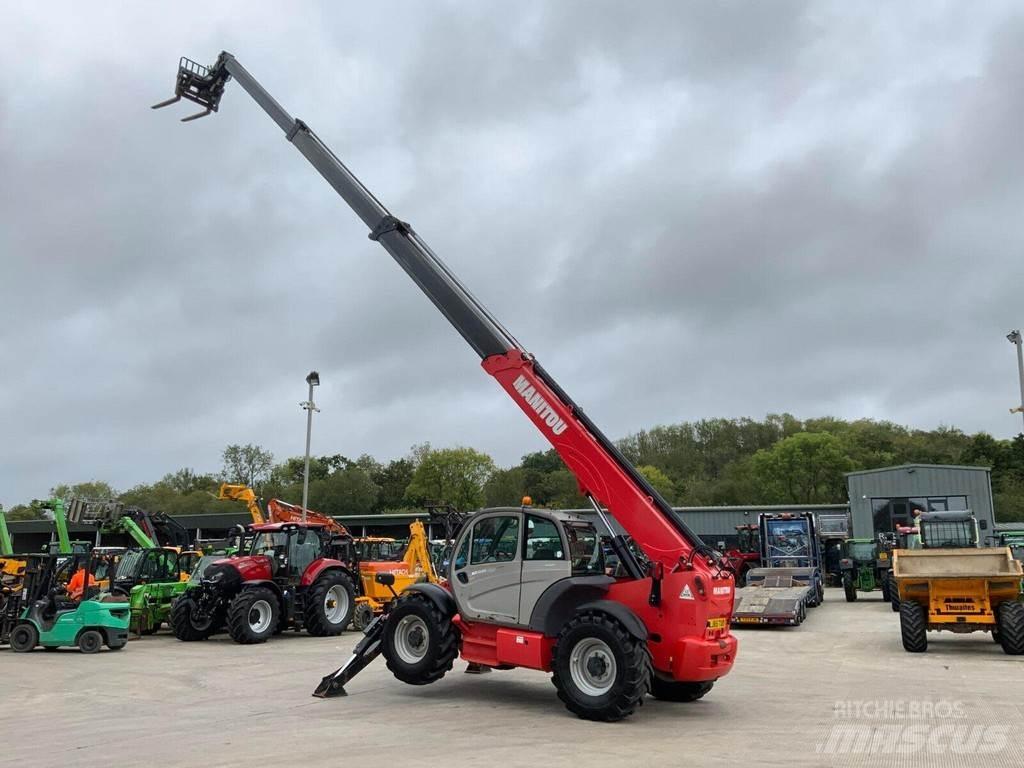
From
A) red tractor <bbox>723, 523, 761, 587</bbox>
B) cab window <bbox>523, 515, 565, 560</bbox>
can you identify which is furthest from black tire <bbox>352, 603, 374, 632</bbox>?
red tractor <bbox>723, 523, 761, 587</bbox>

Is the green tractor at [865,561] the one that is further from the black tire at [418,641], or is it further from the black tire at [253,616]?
the black tire at [418,641]

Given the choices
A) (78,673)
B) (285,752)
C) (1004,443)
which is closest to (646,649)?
(285,752)

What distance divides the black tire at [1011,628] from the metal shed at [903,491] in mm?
24907

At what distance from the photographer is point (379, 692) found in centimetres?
1027

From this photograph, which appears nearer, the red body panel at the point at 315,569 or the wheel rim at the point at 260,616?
the wheel rim at the point at 260,616

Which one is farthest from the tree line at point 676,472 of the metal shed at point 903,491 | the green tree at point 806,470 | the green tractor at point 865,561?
the green tractor at point 865,561

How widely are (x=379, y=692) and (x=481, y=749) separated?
3.34m

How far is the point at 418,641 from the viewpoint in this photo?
1022 cm

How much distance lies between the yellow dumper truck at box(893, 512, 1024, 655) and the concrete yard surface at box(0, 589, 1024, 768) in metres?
0.47

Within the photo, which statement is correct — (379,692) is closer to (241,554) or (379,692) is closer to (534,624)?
(534,624)

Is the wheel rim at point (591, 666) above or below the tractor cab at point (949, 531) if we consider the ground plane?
below

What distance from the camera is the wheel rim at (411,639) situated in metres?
10.1

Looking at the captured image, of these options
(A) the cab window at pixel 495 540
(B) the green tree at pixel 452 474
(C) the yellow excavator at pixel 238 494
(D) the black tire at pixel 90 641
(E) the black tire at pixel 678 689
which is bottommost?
(D) the black tire at pixel 90 641

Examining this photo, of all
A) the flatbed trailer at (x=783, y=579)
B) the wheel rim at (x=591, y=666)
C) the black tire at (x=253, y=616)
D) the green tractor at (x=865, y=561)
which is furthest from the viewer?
the green tractor at (x=865, y=561)
